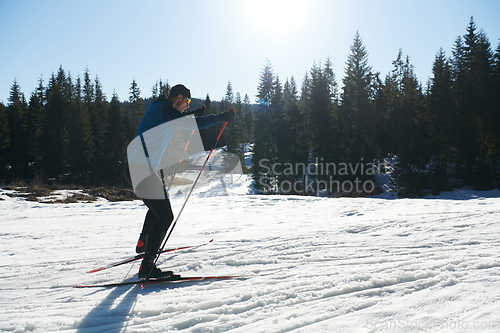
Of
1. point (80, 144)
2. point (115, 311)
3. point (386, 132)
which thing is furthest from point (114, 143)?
point (115, 311)

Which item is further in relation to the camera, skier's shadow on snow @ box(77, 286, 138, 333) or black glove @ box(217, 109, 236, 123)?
black glove @ box(217, 109, 236, 123)

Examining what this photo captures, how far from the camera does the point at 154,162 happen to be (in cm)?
284

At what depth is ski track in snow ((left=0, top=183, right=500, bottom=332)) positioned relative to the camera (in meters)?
1.84

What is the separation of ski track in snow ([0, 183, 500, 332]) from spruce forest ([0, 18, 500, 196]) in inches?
514

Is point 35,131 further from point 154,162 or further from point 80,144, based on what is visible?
point 154,162

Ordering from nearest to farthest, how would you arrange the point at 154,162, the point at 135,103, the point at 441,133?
the point at 154,162
the point at 441,133
the point at 135,103

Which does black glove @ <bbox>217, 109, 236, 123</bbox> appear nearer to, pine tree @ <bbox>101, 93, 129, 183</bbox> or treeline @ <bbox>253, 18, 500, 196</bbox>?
treeline @ <bbox>253, 18, 500, 196</bbox>

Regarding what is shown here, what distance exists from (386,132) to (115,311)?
26.4 meters

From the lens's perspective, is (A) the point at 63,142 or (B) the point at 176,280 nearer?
(B) the point at 176,280

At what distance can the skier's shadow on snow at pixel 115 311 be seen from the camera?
186cm

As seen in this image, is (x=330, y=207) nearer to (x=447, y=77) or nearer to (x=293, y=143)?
(x=293, y=143)

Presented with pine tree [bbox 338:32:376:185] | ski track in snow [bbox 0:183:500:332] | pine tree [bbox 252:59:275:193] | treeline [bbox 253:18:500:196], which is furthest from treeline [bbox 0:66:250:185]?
ski track in snow [bbox 0:183:500:332]

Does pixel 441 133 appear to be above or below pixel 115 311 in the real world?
above

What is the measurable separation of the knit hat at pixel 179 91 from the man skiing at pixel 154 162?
0.11 m
